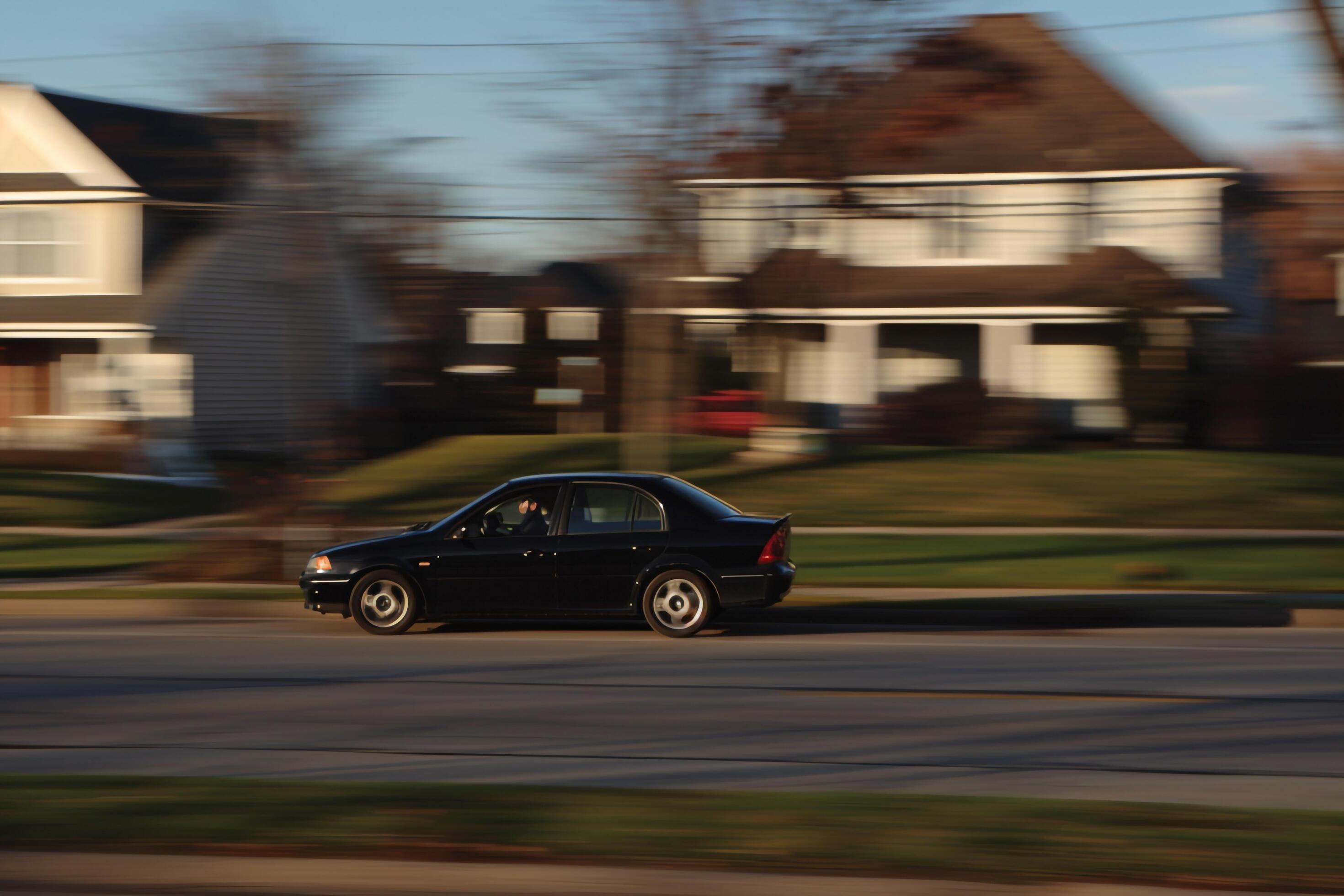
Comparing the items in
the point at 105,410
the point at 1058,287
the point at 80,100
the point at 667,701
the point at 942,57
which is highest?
the point at 80,100

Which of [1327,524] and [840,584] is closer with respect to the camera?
[840,584]

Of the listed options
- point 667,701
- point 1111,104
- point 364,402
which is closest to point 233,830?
point 667,701

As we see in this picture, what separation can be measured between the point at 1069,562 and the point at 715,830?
1253 cm

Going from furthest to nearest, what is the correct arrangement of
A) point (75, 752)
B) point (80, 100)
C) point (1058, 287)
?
1. point (80, 100)
2. point (1058, 287)
3. point (75, 752)

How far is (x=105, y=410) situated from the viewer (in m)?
34.2

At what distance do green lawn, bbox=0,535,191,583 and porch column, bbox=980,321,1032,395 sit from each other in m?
19.3

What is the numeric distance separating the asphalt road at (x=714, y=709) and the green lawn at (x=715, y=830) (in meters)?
0.71

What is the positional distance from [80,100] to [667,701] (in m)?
32.0

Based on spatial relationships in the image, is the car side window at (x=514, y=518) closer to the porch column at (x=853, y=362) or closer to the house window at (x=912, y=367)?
the porch column at (x=853, y=362)

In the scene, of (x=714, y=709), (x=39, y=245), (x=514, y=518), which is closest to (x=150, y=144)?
(x=39, y=245)

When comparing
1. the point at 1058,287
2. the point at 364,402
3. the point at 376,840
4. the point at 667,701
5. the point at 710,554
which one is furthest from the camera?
the point at 364,402

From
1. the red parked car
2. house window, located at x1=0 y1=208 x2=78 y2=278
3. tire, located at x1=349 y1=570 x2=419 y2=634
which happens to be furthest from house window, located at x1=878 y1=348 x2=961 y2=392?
tire, located at x1=349 y1=570 x2=419 y2=634

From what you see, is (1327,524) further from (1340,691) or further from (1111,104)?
(1111,104)

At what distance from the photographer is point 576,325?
56625mm
